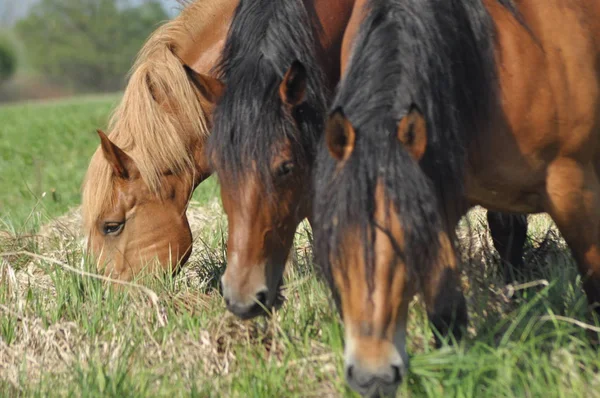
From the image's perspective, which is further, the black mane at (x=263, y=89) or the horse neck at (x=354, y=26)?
the black mane at (x=263, y=89)

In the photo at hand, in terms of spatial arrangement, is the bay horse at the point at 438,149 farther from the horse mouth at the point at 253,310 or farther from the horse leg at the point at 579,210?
the horse mouth at the point at 253,310

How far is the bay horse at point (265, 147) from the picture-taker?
3.48m

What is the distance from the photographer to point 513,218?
4453 mm

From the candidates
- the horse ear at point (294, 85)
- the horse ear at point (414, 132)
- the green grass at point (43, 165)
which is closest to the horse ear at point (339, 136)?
the horse ear at point (414, 132)

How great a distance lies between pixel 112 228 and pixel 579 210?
2.60 m

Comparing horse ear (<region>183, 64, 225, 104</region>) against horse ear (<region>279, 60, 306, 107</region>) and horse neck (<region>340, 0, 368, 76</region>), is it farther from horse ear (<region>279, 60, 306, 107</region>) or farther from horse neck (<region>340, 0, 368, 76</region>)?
horse neck (<region>340, 0, 368, 76</region>)

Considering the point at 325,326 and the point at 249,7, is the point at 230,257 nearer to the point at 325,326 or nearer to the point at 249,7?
the point at 325,326

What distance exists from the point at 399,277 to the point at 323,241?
0.94 ft

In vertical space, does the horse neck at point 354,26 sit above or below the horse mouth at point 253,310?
above

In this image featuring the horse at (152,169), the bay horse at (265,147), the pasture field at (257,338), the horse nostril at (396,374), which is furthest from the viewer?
the horse at (152,169)

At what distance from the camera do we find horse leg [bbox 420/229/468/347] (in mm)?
2771

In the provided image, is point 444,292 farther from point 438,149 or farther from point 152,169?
point 152,169

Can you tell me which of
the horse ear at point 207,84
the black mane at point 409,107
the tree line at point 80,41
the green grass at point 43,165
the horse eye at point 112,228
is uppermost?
the black mane at point 409,107

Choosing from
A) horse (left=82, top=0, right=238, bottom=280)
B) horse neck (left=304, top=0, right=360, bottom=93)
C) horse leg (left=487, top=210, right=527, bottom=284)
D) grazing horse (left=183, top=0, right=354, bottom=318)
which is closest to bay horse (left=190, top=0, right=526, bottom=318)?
grazing horse (left=183, top=0, right=354, bottom=318)
